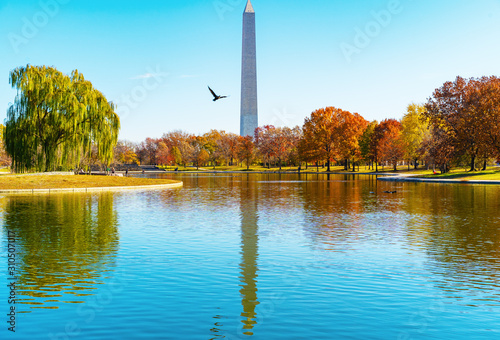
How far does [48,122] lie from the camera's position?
163ft

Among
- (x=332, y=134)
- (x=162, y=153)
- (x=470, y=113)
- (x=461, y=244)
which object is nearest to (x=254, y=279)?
(x=461, y=244)

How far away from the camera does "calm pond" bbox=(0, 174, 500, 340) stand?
26.6 ft

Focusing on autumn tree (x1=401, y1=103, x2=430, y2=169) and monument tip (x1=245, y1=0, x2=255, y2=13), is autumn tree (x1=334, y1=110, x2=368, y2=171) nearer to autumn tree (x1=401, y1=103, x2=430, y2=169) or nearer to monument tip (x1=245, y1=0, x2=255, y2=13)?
autumn tree (x1=401, y1=103, x2=430, y2=169)

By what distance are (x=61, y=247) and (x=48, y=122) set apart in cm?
3859

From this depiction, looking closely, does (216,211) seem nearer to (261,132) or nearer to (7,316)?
(7,316)

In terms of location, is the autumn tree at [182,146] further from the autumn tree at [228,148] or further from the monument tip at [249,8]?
the monument tip at [249,8]

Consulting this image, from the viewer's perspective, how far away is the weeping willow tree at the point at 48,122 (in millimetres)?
48750

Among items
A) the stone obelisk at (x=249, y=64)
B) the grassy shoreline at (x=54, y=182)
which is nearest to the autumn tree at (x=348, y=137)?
the stone obelisk at (x=249, y=64)

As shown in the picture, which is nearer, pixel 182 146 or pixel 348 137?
pixel 348 137

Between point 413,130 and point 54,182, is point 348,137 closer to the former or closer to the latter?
point 413,130

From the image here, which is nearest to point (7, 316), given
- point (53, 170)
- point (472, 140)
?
point (53, 170)

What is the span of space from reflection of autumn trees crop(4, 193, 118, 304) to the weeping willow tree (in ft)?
80.3

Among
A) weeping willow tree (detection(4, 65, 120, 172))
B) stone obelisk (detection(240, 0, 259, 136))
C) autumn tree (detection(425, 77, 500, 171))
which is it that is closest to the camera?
weeping willow tree (detection(4, 65, 120, 172))

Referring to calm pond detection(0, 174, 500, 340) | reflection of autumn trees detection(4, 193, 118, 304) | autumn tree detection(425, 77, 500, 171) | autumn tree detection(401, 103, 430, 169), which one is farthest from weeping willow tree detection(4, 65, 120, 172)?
autumn tree detection(401, 103, 430, 169)
